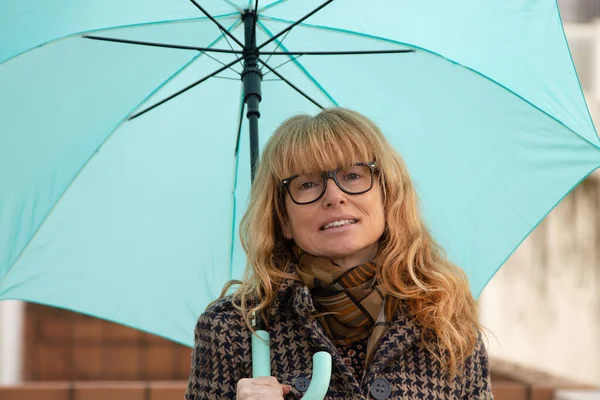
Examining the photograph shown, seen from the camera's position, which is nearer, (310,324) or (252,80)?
(310,324)

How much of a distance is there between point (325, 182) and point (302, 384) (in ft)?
1.49

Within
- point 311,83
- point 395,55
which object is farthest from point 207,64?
point 395,55

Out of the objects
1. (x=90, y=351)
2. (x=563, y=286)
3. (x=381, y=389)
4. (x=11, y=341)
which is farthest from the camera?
(x=563, y=286)

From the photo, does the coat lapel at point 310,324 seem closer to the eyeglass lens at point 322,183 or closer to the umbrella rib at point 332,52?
the eyeglass lens at point 322,183

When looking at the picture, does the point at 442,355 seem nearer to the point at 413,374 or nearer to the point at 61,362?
the point at 413,374

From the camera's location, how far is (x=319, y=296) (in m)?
2.12

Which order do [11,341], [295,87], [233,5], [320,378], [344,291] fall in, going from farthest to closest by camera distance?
[11,341] → [295,87] → [233,5] → [344,291] → [320,378]

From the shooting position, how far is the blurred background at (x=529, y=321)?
860 centimetres

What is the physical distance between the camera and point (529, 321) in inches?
486

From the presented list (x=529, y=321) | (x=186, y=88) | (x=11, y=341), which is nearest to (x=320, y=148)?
(x=186, y=88)

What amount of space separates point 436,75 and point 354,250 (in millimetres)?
661

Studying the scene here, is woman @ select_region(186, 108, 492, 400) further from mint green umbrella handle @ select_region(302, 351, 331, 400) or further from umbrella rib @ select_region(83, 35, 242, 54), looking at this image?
umbrella rib @ select_region(83, 35, 242, 54)

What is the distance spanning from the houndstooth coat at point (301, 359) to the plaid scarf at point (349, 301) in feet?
0.11

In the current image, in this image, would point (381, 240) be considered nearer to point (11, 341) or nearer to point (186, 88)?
point (186, 88)
